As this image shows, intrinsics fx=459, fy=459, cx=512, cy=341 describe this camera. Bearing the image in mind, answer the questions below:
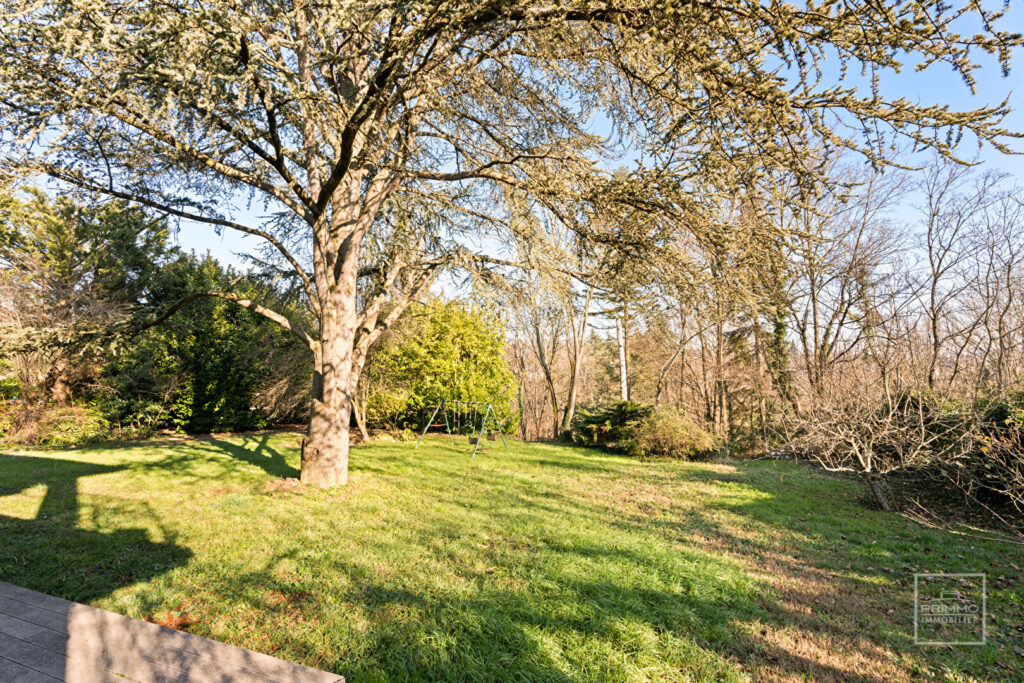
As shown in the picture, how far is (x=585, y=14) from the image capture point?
4039mm

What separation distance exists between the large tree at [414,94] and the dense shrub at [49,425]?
7294 mm

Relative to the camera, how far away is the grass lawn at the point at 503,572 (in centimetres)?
301

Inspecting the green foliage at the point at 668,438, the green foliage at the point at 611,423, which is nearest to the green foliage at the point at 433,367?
the green foliage at the point at 611,423

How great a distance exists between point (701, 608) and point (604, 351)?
81.2 ft

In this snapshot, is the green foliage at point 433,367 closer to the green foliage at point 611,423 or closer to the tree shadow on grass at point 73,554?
the green foliage at point 611,423

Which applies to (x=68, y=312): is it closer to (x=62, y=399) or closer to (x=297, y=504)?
(x=62, y=399)

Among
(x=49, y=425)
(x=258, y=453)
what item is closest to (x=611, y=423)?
(x=258, y=453)

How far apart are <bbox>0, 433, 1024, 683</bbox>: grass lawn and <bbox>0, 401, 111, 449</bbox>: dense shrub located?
3.30 metres

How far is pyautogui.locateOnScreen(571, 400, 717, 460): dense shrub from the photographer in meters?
12.4

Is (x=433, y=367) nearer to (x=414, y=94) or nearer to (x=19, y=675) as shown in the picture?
(x=414, y=94)

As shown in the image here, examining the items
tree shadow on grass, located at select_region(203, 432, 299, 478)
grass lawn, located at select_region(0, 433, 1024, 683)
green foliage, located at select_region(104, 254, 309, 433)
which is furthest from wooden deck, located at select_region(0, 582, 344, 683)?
green foliage, located at select_region(104, 254, 309, 433)

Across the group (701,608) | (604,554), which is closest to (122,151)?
(604,554)

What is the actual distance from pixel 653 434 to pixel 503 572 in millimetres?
9205

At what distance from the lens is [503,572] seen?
13.5 ft
